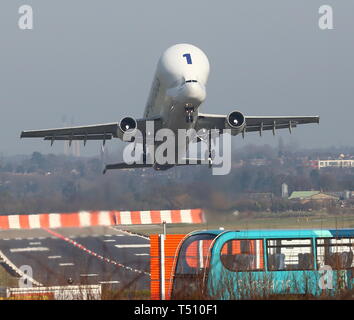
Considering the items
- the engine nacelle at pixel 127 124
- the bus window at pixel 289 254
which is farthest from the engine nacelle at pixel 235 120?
the bus window at pixel 289 254

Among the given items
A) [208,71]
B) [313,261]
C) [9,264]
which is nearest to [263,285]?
[313,261]

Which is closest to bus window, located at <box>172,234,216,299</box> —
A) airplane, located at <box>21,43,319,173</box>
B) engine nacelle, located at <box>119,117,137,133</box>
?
airplane, located at <box>21,43,319,173</box>

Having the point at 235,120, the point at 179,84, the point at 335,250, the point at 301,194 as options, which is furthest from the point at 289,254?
the point at 235,120

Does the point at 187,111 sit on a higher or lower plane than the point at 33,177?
higher

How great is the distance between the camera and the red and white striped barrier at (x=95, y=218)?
27422mm

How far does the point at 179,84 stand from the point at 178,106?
1232 millimetres

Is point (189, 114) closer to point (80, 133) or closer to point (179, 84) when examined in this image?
point (179, 84)

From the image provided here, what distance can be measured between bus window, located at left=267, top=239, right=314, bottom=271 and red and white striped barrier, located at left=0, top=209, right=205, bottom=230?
13613 mm

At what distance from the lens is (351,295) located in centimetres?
1104

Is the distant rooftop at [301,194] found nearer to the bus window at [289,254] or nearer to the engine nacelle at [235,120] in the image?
the engine nacelle at [235,120]

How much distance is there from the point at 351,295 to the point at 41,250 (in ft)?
70.9

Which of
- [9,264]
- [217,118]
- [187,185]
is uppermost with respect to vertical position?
[217,118]
